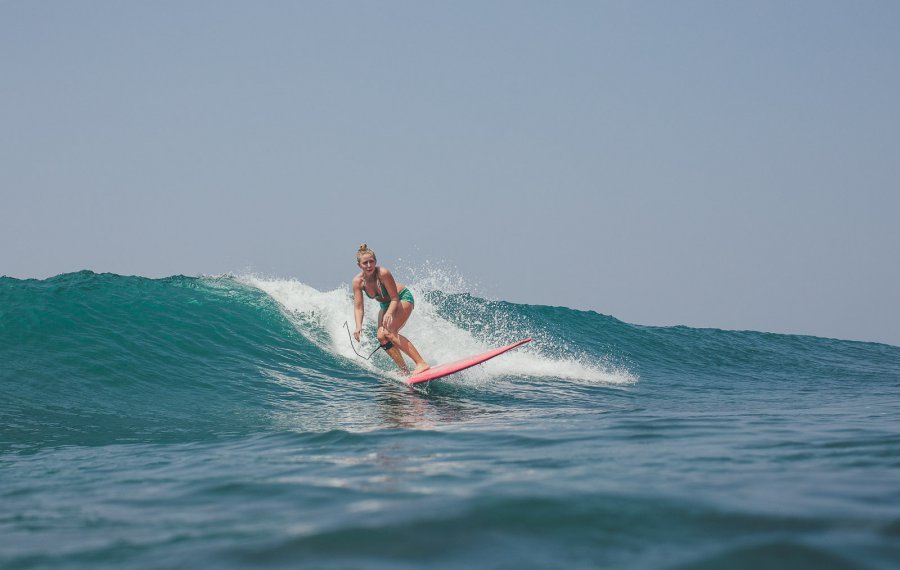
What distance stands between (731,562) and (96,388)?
8478 mm

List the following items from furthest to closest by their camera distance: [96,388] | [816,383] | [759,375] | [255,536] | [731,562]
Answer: [759,375]
[816,383]
[96,388]
[255,536]
[731,562]

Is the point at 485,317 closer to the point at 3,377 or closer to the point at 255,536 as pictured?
the point at 3,377

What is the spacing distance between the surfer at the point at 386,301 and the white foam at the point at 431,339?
973 millimetres

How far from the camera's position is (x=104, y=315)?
1200 cm

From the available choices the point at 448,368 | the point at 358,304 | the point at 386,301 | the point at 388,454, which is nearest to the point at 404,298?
the point at 386,301

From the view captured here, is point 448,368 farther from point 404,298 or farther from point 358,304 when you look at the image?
point 358,304

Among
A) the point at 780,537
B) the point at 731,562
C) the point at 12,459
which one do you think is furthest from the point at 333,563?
the point at 12,459

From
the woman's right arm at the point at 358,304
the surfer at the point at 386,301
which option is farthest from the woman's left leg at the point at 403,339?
the woman's right arm at the point at 358,304

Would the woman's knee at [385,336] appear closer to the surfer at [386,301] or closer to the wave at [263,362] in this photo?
the surfer at [386,301]

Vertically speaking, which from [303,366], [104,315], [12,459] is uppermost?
[104,315]

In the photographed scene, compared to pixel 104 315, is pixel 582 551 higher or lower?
lower

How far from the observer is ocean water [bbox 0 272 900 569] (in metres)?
2.82

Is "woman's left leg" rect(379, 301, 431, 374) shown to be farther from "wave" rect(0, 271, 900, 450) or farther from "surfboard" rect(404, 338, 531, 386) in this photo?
"wave" rect(0, 271, 900, 450)

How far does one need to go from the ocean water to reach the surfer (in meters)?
0.61
